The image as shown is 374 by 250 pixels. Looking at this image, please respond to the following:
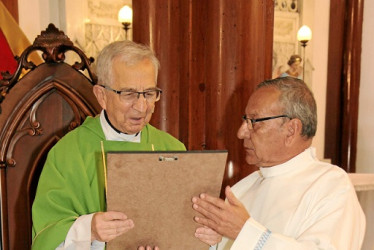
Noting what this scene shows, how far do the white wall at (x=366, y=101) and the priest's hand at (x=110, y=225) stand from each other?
466cm

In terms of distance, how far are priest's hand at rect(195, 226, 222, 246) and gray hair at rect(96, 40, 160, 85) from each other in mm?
626

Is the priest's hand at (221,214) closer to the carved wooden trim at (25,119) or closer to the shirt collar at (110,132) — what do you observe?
the shirt collar at (110,132)

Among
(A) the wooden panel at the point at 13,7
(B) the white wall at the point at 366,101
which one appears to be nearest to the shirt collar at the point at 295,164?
(B) the white wall at the point at 366,101

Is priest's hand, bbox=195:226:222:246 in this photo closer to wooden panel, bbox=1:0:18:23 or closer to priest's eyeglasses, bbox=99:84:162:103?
priest's eyeglasses, bbox=99:84:162:103

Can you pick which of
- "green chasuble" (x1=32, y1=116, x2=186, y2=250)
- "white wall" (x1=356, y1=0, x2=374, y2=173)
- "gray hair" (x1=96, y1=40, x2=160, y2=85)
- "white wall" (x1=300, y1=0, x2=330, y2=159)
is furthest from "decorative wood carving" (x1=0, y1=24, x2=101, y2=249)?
"white wall" (x1=300, y1=0, x2=330, y2=159)

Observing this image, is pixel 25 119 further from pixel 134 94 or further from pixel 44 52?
pixel 134 94

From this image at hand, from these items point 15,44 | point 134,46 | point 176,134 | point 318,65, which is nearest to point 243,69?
point 176,134

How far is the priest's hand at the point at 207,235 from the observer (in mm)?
1652

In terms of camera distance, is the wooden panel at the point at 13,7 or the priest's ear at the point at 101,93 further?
the wooden panel at the point at 13,7

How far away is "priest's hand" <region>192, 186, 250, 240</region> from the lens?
156cm

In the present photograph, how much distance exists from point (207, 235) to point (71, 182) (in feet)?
1.90

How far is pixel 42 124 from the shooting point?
6.90ft

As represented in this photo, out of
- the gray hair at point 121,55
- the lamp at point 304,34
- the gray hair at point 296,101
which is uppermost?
the lamp at point 304,34

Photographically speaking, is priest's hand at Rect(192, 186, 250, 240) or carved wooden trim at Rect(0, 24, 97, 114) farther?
carved wooden trim at Rect(0, 24, 97, 114)
